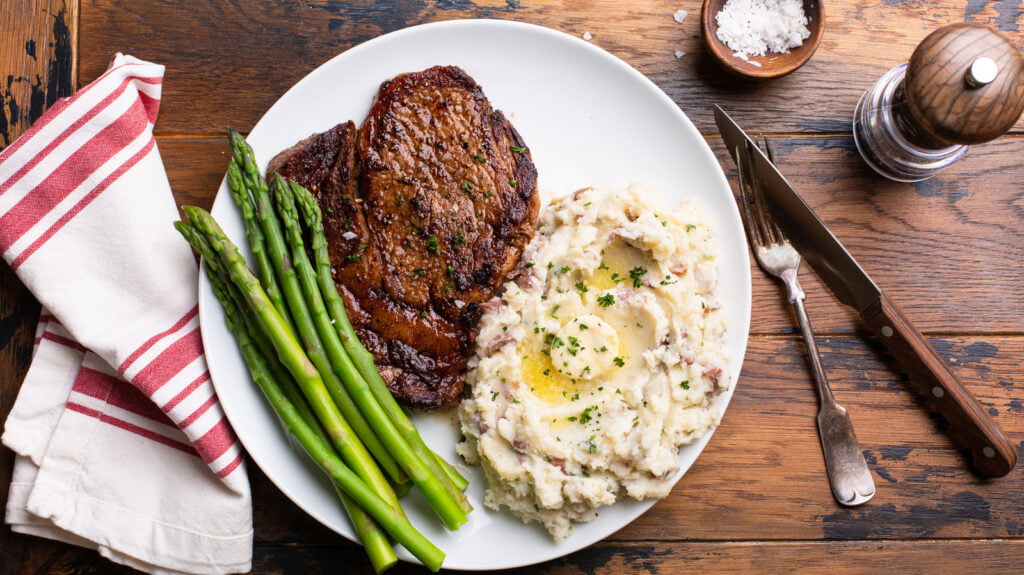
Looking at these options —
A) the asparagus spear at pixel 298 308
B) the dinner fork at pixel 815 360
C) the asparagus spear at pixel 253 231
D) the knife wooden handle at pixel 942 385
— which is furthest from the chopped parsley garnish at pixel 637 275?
the asparagus spear at pixel 253 231

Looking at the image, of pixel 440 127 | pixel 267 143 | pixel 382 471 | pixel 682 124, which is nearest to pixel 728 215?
pixel 682 124

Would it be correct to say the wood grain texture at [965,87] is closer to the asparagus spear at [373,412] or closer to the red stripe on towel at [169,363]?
the asparagus spear at [373,412]

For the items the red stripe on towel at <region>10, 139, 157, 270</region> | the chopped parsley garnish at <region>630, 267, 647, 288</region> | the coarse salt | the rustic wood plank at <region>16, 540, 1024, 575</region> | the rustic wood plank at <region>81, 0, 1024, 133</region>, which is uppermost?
the coarse salt

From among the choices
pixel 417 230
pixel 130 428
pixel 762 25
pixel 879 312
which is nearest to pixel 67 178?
pixel 130 428

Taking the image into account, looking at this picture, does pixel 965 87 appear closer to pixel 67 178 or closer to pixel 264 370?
pixel 264 370

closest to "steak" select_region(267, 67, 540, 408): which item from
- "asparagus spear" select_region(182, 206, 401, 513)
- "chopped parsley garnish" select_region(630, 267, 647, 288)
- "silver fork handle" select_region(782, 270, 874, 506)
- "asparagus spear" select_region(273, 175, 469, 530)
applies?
"asparagus spear" select_region(273, 175, 469, 530)

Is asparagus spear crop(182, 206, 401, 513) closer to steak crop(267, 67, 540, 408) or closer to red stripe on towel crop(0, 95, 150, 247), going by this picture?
steak crop(267, 67, 540, 408)
